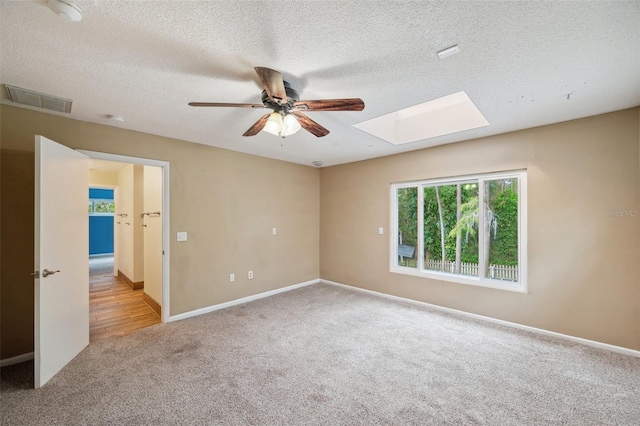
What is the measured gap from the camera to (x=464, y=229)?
12.4 feet

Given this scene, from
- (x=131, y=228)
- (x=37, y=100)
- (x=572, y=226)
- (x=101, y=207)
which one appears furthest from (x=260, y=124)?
(x=101, y=207)

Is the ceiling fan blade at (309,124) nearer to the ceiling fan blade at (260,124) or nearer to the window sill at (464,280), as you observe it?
the ceiling fan blade at (260,124)

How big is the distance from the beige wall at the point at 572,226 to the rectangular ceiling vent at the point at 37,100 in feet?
14.6

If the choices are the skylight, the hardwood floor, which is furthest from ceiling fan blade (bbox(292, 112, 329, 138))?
the hardwood floor

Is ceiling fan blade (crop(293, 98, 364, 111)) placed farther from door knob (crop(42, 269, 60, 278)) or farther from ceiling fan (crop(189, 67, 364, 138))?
door knob (crop(42, 269, 60, 278))

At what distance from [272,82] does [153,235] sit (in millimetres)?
3601

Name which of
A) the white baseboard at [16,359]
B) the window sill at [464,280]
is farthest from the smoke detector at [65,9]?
the window sill at [464,280]

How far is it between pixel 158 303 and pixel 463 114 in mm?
5075

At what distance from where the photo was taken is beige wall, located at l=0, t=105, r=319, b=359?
250 cm

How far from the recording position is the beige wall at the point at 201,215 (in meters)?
2.50

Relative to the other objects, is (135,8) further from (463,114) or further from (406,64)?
(463,114)

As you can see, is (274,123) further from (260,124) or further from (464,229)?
(464,229)

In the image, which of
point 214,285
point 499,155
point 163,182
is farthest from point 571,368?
point 163,182

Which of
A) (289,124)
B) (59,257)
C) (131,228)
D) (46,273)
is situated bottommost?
(46,273)
